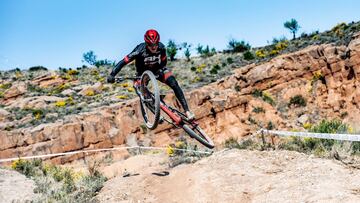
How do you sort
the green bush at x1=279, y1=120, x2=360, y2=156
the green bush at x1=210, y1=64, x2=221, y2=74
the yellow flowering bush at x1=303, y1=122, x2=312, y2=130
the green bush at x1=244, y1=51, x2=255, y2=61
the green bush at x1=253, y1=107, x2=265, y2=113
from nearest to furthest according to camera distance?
the green bush at x1=279, y1=120, x2=360, y2=156
the yellow flowering bush at x1=303, y1=122, x2=312, y2=130
the green bush at x1=253, y1=107, x2=265, y2=113
the green bush at x1=210, y1=64, x2=221, y2=74
the green bush at x1=244, y1=51, x2=255, y2=61

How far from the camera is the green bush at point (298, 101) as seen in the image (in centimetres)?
3011

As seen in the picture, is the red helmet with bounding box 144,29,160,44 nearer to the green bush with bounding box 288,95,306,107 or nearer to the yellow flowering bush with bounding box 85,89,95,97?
the green bush with bounding box 288,95,306,107

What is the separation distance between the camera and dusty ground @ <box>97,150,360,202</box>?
5633 mm

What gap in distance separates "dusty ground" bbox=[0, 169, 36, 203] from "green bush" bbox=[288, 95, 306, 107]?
76.4 ft

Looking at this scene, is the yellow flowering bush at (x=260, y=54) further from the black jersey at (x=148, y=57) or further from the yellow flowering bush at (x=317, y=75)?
the black jersey at (x=148, y=57)

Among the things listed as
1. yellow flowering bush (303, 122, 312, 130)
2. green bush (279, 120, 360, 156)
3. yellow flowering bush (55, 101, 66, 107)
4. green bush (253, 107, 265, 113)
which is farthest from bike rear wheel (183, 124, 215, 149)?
yellow flowering bush (55, 101, 66, 107)

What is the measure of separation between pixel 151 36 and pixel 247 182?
368cm

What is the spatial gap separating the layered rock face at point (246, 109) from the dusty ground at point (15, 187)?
11.2 metres

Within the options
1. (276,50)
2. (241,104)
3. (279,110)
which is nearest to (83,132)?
(241,104)

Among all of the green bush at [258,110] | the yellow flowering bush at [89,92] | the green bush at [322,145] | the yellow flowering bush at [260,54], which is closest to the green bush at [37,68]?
the yellow flowering bush at [89,92]

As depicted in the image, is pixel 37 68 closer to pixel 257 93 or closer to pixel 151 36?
pixel 257 93

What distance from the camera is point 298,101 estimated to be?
99.4 feet

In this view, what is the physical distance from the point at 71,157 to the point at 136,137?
196 inches

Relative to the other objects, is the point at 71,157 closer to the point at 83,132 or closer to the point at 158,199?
the point at 83,132
